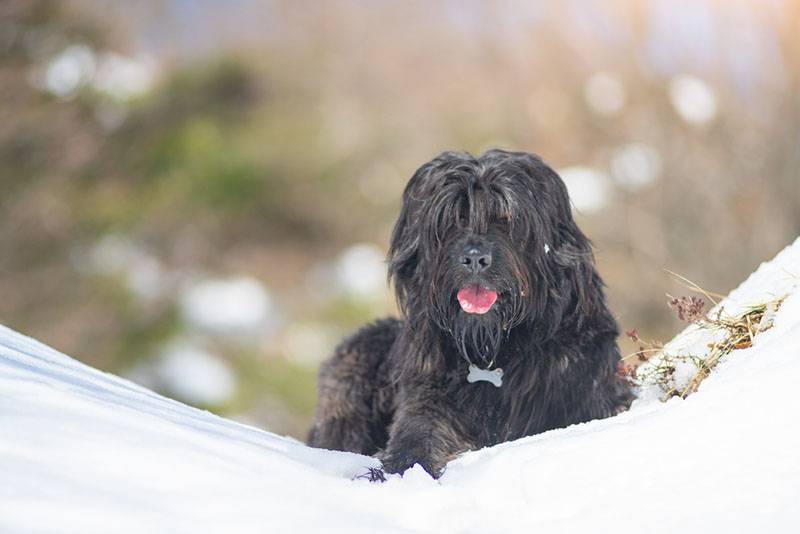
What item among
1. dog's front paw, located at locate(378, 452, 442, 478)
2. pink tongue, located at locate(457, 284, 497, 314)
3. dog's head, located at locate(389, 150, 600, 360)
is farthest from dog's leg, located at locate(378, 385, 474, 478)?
pink tongue, located at locate(457, 284, 497, 314)

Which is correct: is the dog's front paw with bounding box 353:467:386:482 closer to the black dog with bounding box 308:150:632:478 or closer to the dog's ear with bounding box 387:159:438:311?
the black dog with bounding box 308:150:632:478

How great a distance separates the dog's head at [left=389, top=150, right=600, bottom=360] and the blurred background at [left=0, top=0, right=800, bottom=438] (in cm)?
1379

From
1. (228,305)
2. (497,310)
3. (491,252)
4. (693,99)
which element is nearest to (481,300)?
(497,310)

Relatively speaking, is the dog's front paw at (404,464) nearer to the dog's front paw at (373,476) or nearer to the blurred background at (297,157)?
the dog's front paw at (373,476)

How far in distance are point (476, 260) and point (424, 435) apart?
0.69m

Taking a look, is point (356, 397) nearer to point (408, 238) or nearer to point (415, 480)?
point (408, 238)

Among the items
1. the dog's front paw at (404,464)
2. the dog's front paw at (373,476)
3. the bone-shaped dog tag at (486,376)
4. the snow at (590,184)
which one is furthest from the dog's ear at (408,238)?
the snow at (590,184)

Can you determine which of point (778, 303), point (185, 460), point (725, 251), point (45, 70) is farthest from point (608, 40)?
point (185, 460)

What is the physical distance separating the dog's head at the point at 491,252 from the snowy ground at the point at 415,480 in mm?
1021

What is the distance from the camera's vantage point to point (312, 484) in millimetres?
2762

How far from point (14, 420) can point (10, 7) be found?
18663 millimetres

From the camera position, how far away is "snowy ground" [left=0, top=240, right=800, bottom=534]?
2297 mm

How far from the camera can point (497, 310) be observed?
411 cm

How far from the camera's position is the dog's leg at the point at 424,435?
3644 mm
